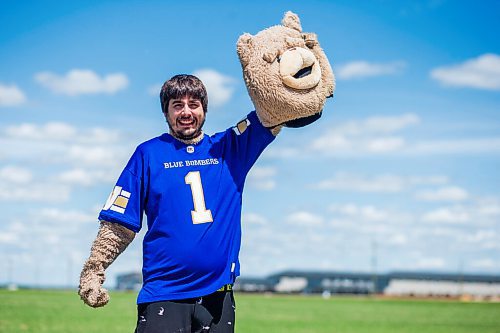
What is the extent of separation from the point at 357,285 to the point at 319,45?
83.0m

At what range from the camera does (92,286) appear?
15.2 ft

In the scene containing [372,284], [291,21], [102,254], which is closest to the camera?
[102,254]

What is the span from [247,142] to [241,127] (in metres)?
0.11

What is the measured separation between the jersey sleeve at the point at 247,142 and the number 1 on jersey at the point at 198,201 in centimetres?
28

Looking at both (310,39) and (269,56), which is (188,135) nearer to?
(269,56)

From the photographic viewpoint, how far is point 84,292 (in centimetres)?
464

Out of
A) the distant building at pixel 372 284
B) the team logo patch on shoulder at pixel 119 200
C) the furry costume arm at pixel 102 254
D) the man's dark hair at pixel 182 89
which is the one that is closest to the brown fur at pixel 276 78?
the man's dark hair at pixel 182 89

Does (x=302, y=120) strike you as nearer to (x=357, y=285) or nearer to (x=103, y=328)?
(x=103, y=328)

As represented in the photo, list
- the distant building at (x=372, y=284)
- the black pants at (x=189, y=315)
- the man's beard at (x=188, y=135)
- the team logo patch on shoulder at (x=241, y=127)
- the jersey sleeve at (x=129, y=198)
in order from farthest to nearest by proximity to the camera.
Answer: the distant building at (x=372, y=284) < the team logo patch on shoulder at (x=241, y=127) < the man's beard at (x=188, y=135) < the jersey sleeve at (x=129, y=198) < the black pants at (x=189, y=315)

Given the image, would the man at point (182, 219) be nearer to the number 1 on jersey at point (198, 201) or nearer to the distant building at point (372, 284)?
the number 1 on jersey at point (198, 201)

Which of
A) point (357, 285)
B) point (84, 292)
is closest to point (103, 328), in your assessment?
point (84, 292)

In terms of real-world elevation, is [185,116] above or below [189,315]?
above

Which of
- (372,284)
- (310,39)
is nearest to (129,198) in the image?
(310,39)

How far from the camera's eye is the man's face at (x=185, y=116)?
184 inches
